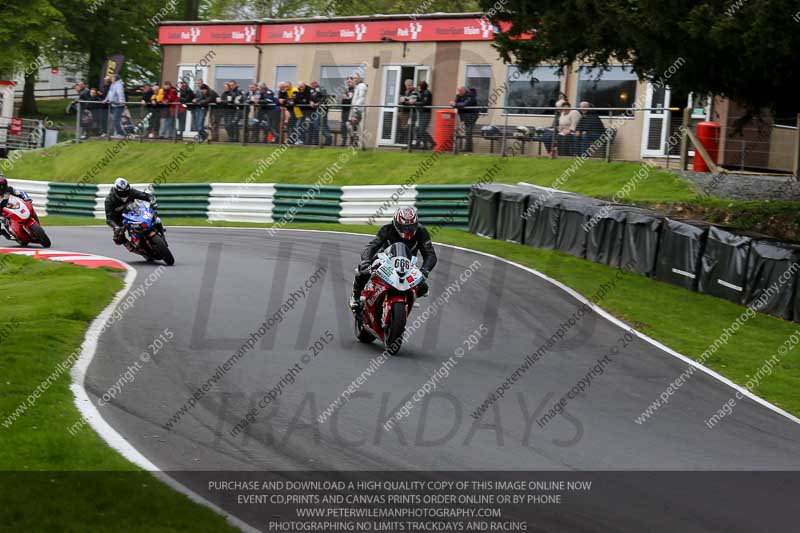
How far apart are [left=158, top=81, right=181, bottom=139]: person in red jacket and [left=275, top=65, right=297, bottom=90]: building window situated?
422 cm

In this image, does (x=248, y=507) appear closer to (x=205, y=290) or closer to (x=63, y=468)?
(x=63, y=468)

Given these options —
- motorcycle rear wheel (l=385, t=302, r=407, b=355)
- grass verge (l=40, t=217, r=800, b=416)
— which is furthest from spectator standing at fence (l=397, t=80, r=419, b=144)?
motorcycle rear wheel (l=385, t=302, r=407, b=355)

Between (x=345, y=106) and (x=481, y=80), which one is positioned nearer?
(x=345, y=106)

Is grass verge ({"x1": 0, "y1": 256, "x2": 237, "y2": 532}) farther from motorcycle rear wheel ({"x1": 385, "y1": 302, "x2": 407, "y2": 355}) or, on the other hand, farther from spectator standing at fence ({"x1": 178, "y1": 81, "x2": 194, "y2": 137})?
spectator standing at fence ({"x1": 178, "y1": 81, "x2": 194, "y2": 137})

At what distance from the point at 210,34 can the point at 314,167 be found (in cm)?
1069

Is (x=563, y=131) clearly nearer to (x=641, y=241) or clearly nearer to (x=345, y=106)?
(x=345, y=106)

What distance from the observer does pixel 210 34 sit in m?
39.2

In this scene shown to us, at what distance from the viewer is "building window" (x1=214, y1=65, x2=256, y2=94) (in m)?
38.2

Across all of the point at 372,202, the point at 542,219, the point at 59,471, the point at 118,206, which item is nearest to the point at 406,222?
the point at 59,471

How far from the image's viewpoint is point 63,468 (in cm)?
703

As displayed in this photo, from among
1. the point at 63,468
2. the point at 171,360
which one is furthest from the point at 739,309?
the point at 63,468

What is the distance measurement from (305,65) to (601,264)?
1873 centimetres

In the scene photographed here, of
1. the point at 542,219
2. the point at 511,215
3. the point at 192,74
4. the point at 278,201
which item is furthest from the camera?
the point at 192,74

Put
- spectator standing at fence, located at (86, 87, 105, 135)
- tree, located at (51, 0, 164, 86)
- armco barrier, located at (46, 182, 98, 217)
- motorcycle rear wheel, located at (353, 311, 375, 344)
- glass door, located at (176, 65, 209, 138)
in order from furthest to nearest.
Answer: tree, located at (51, 0, 164, 86) < glass door, located at (176, 65, 209, 138) < spectator standing at fence, located at (86, 87, 105, 135) < armco barrier, located at (46, 182, 98, 217) < motorcycle rear wheel, located at (353, 311, 375, 344)
